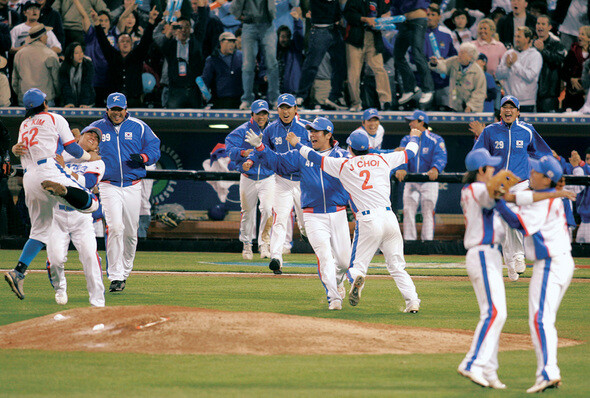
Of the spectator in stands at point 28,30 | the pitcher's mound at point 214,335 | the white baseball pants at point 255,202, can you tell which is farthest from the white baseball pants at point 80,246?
the spectator in stands at point 28,30

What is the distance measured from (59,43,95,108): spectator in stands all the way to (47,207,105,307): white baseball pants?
857 centimetres

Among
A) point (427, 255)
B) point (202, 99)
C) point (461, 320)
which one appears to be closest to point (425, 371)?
point (461, 320)

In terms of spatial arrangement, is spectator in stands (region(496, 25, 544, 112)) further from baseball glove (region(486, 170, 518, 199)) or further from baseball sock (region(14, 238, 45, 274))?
baseball glove (region(486, 170, 518, 199))

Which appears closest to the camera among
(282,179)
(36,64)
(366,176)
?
(366,176)

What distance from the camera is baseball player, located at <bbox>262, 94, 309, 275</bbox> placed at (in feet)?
37.7

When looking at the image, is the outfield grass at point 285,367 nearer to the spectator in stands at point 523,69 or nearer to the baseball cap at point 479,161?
the baseball cap at point 479,161

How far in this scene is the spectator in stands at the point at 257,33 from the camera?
15695 mm

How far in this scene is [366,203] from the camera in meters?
8.50

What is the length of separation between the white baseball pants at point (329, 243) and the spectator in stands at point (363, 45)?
7.50 m

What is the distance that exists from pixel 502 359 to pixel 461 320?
2.12m

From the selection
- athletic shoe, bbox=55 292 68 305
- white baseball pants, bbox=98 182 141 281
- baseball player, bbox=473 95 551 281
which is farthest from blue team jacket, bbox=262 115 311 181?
athletic shoe, bbox=55 292 68 305

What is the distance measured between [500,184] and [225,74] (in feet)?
41.1

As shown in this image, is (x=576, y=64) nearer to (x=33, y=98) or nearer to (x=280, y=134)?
(x=280, y=134)

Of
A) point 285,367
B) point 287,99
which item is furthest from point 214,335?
point 287,99
